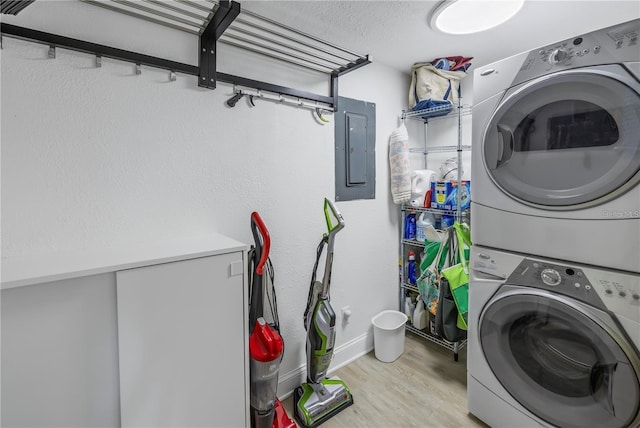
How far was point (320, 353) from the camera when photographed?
1575 mm

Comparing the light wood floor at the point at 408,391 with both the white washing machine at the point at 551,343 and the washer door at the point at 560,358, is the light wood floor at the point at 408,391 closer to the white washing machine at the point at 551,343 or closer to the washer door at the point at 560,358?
the white washing machine at the point at 551,343

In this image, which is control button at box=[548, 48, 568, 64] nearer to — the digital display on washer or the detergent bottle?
the digital display on washer

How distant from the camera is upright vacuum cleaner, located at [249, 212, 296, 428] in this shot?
135 cm

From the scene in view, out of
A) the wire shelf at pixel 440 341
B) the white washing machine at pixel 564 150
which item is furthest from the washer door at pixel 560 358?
the wire shelf at pixel 440 341

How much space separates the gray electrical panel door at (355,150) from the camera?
2004 mm

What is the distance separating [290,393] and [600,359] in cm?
158

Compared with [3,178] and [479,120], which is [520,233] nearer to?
[479,120]

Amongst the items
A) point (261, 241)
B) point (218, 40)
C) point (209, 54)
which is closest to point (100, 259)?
point (261, 241)

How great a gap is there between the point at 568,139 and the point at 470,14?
2.76 ft

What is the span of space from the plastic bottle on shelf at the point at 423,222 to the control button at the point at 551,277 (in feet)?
3.66

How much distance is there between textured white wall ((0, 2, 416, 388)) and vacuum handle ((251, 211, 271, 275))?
7.2 inches

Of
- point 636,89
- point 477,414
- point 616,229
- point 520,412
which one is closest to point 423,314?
point 477,414

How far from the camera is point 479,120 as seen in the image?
144 centimetres

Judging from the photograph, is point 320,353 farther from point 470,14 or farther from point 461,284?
point 470,14
